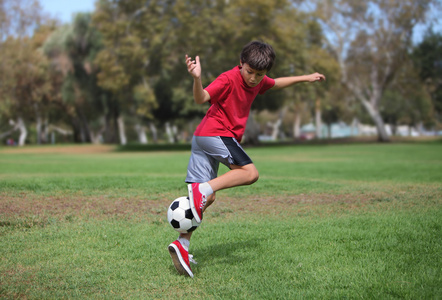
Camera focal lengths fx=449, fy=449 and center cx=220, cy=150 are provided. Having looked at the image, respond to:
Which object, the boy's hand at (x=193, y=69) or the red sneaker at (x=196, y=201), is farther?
the red sneaker at (x=196, y=201)

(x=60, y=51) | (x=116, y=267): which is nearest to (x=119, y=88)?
(x=60, y=51)

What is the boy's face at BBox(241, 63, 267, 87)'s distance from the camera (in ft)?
14.6

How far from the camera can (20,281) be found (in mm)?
4023

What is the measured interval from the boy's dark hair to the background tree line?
88.2ft

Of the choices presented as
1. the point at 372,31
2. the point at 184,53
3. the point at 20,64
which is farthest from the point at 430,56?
the point at 20,64

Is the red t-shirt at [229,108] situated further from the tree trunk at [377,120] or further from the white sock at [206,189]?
the tree trunk at [377,120]

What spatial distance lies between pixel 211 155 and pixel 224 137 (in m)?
0.23

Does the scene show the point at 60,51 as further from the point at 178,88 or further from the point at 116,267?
the point at 116,267

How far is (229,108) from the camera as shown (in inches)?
179

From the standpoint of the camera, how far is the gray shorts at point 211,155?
14.7 feet

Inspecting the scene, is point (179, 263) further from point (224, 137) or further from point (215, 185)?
point (224, 137)

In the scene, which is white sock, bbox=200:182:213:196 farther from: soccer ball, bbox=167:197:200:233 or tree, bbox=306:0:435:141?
tree, bbox=306:0:435:141

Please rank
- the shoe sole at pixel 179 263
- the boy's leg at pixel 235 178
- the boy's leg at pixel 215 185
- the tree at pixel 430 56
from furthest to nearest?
the tree at pixel 430 56
the boy's leg at pixel 235 178
the boy's leg at pixel 215 185
the shoe sole at pixel 179 263

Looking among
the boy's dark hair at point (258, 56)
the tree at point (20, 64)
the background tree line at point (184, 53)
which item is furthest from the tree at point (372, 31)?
the boy's dark hair at point (258, 56)
